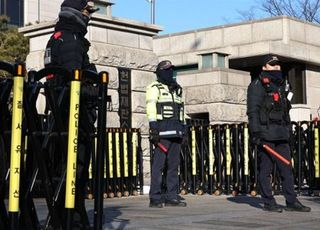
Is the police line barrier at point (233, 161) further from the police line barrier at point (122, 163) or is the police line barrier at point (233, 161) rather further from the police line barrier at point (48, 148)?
the police line barrier at point (48, 148)

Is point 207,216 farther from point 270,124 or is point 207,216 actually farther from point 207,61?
point 207,61

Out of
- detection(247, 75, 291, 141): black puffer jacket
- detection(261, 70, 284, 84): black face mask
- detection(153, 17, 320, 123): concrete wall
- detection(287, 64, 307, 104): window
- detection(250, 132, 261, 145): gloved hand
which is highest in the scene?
detection(153, 17, 320, 123): concrete wall

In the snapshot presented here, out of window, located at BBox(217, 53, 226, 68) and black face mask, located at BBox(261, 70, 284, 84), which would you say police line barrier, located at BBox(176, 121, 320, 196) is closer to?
black face mask, located at BBox(261, 70, 284, 84)

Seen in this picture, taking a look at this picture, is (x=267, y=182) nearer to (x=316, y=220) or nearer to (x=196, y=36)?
(x=316, y=220)

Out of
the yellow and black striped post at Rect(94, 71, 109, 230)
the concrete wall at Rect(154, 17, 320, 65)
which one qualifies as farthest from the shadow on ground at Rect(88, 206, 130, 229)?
the concrete wall at Rect(154, 17, 320, 65)

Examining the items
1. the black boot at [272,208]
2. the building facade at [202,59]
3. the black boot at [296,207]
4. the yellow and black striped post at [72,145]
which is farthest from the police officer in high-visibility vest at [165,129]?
the yellow and black striped post at [72,145]

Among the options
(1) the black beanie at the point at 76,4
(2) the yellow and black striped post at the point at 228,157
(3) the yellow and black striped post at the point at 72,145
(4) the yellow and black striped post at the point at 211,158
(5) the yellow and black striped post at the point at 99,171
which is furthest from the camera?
(4) the yellow and black striped post at the point at 211,158

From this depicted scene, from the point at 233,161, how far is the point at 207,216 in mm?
4260

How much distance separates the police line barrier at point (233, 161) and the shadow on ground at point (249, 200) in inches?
18.8

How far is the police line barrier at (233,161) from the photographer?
11.6m

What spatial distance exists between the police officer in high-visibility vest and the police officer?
48.8 inches

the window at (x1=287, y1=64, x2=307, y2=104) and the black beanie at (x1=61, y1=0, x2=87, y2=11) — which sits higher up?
the window at (x1=287, y1=64, x2=307, y2=104)

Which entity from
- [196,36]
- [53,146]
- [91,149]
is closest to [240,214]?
[91,149]

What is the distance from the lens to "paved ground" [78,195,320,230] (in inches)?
264
